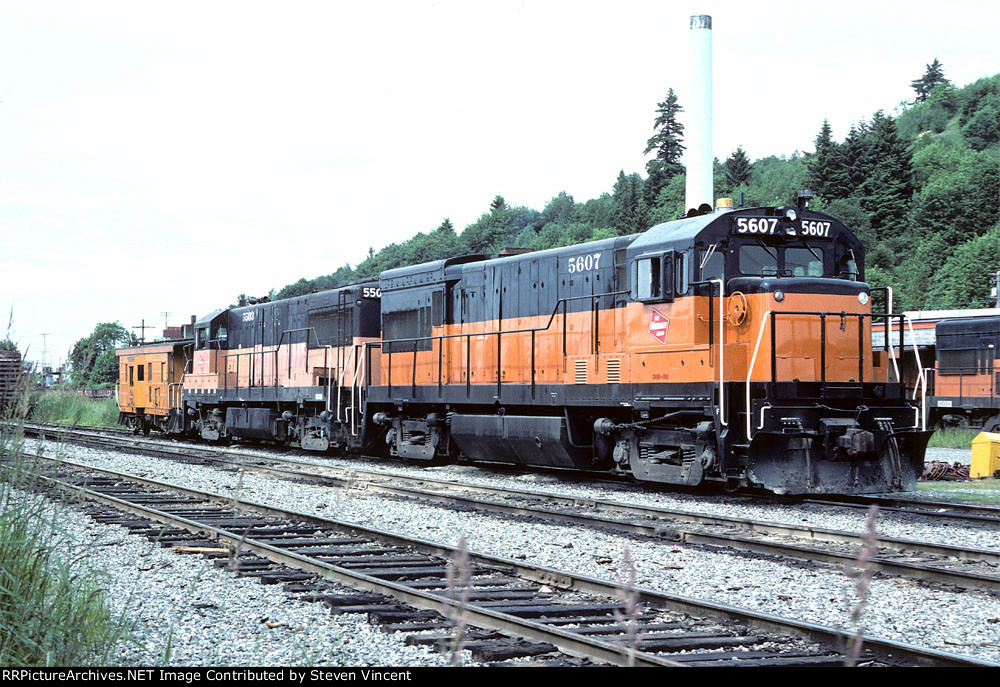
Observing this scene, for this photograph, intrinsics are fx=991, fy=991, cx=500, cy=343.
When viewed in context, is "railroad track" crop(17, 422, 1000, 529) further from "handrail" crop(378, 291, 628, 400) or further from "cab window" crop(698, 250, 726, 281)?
"cab window" crop(698, 250, 726, 281)

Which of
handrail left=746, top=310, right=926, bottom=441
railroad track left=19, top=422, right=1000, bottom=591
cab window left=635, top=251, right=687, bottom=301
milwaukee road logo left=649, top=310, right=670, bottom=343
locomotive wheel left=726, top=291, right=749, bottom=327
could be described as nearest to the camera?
railroad track left=19, top=422, right=1000, bottom=591

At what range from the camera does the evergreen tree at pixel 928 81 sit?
13012 centimetres

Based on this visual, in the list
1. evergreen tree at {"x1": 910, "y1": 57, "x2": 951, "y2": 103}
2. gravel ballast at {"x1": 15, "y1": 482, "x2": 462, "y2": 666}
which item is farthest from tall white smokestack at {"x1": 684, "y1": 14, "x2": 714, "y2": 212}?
evergreen tree at {"x1": 910, "y1": 57, "x2": 951, "y2": 103}

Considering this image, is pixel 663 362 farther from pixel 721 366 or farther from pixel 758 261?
pixel 758 261

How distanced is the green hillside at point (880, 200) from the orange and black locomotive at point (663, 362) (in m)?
15.3

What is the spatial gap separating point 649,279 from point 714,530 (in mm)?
4184

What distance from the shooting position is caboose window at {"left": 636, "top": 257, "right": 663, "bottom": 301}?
12843 millimetres

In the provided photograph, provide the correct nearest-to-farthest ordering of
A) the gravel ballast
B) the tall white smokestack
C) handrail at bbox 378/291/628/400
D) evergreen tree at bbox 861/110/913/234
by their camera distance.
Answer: the gravel ballast
handrail at bbox 378/291/628/400
the tall white smokestack
evergreen tree at bbox 861/110/913/234

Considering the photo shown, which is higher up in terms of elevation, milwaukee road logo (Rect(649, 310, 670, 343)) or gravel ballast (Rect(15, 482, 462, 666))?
milwaukee road logo (Rect(649, 310, 670, 343))

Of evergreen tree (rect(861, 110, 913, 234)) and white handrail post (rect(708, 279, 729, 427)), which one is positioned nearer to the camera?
white handrail post (rect(708, 279, 729, 427))

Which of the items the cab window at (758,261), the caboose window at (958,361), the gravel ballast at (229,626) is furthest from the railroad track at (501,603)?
the caboose window at (958,361)

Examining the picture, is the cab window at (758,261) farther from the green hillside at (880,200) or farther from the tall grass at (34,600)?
the green hillside at (880,200)

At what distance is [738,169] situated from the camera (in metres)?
93.1

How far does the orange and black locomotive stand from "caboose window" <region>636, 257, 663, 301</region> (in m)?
0.03
